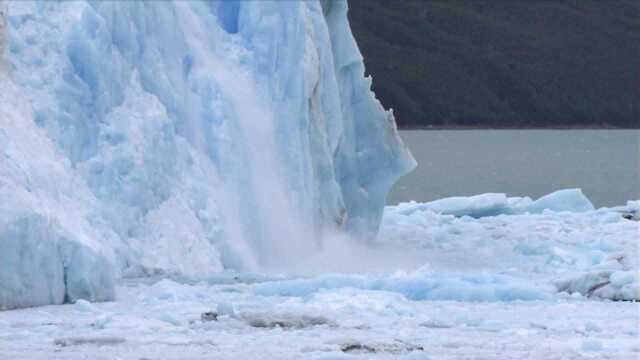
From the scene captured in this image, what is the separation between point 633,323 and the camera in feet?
24.7

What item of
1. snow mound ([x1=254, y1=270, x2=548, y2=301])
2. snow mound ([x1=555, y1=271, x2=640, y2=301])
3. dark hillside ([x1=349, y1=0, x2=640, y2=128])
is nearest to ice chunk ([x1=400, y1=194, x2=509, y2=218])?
snow mound ([x1=555, y1=271, x2=640, y2=301])

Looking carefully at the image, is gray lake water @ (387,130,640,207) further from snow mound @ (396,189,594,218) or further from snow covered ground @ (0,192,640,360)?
snow covered ground @ (0,192,640,360)

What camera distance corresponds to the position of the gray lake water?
91.4 feet

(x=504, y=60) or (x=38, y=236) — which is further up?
(x=504, y=60)

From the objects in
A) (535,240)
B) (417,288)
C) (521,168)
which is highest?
(521,168)

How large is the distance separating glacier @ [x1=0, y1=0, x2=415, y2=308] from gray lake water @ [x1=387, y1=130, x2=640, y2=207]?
12706mm

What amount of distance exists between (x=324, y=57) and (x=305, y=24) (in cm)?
76

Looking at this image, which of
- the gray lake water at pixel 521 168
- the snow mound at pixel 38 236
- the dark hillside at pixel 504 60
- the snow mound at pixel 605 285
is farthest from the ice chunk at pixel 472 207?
the dark hillside at pixel 504 60

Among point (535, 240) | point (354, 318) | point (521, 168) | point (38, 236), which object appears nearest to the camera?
point (354, 318)

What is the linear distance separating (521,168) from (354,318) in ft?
101

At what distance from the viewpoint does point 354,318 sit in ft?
25.0

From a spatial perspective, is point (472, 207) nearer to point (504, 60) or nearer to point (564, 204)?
point (564, 204)

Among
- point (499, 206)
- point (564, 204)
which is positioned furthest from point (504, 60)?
point (499, 206)

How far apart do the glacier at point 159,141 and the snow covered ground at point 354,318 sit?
13.9 inches
